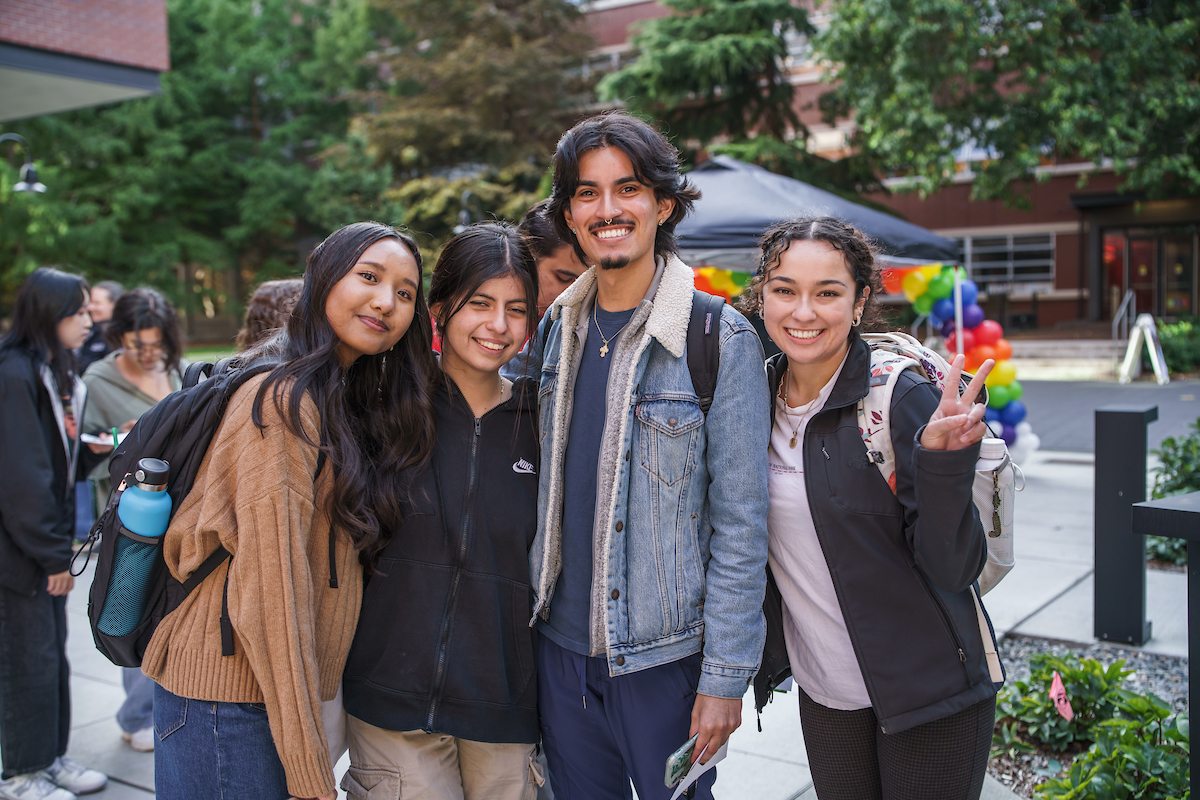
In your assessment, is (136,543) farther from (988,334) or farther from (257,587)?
(988,334)

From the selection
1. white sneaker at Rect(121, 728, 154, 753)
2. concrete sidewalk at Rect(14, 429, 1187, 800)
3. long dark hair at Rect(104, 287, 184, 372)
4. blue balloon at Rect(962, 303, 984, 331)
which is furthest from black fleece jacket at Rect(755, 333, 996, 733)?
blue balloon at Rect(962, 303, 984, 331)

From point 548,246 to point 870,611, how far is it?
66.2 inches

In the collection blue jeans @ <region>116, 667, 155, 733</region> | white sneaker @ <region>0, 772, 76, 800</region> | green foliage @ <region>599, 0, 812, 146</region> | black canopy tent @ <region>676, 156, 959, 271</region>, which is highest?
green foliage @ <region>599, 0, 812, 146</region>

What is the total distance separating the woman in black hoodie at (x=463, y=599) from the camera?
2004mm

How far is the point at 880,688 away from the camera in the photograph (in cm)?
184

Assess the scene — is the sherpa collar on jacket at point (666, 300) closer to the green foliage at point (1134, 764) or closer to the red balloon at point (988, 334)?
the green foliage at point (1134, 764)

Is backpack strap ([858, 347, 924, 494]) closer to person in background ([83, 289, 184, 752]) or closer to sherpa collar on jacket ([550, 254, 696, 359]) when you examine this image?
sherpa collar on jacket ([550, 254, 696, 359])

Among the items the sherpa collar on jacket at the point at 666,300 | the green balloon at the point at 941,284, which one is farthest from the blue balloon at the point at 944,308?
the sherpa collar on jacket at the point at 666,300

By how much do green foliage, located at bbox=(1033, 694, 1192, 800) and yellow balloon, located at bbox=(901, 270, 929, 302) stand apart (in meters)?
6.20

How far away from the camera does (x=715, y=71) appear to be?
16.6 meters

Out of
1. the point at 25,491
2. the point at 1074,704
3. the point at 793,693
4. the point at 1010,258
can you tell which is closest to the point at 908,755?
the point at 1074,704

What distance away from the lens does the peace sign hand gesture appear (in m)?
1.66

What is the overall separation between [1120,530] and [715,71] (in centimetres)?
1423

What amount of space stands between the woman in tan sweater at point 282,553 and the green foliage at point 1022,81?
14956mm
